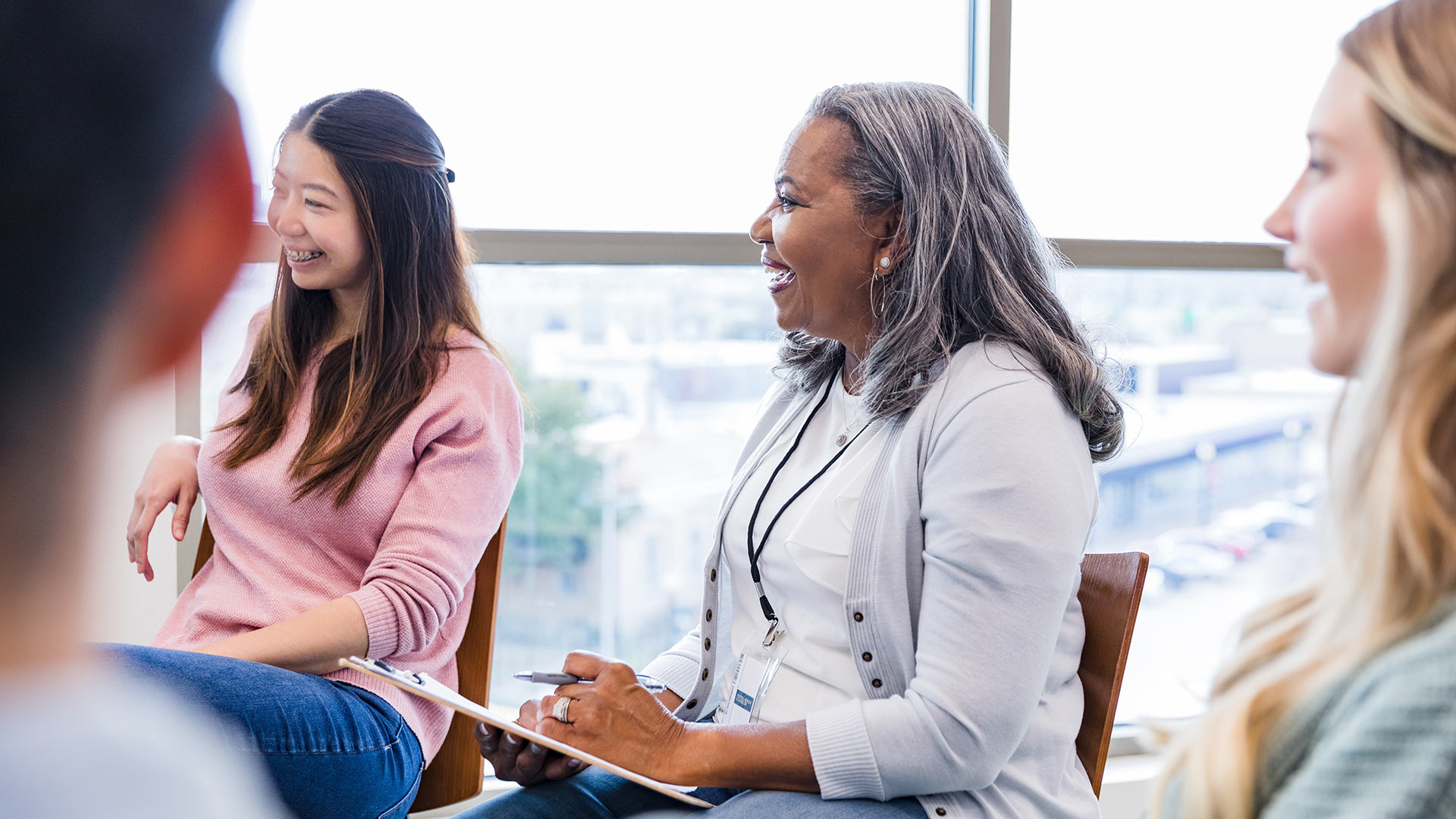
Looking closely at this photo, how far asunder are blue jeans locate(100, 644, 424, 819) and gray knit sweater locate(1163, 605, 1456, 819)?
3.12ft

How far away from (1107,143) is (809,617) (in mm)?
1601

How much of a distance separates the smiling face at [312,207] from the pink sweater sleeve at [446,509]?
22 cm

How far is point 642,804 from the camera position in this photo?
1.17 meters

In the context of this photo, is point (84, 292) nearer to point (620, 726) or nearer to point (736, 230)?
point (620, 726)

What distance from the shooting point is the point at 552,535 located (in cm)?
214

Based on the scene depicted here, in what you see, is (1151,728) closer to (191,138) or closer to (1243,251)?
(191,138)

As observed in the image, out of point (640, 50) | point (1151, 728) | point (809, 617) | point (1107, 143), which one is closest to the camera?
point (1151, 728)

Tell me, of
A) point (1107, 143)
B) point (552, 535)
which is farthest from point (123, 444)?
point (1107, 143)

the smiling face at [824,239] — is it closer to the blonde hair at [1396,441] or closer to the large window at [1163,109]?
the blonde hair at [1396,441]

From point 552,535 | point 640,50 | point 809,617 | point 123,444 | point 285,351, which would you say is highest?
point 640,50

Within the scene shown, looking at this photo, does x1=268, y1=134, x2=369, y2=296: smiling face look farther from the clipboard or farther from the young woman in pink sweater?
the clipboard

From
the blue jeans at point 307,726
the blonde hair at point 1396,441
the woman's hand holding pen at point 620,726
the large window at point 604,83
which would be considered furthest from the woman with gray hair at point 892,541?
the large window at point 604,83

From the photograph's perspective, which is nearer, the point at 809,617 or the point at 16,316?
the point at 16,316

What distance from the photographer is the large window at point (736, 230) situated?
1.99 m
